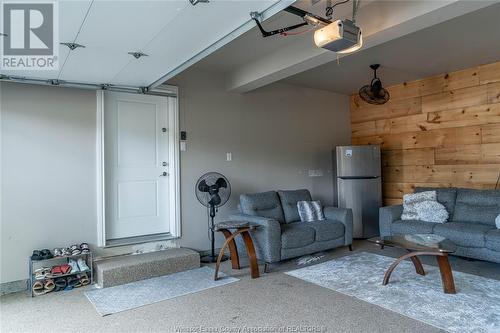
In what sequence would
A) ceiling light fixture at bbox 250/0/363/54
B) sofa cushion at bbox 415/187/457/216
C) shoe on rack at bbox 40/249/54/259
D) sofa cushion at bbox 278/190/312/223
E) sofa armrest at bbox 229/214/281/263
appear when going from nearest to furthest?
ceiling light fixture at bbox 250/0/363/54 < shoe on rack at bbox 40/249/54/259 < sofa armrest at bbox 229/214/281/263 < sofa cushion at bbox 415/187/457/216 < sofa cushion at bbox 278/190/312/223

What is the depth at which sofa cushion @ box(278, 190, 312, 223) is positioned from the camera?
14.4 ft

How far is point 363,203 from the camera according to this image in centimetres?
524

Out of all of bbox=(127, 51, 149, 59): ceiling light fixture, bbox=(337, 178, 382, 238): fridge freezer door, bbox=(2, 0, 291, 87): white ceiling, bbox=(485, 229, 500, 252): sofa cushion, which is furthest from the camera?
bbox=(337, 178, 382, 238): fridge freezer door

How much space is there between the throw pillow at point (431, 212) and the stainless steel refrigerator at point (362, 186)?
3.31ft

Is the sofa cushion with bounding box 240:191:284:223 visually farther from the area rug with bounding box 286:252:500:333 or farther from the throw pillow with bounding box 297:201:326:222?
the area rug with bounding box 286:252:500:333

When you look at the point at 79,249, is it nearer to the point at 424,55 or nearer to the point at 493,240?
the point at 493,240

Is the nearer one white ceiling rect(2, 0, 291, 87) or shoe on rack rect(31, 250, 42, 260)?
white ceiling rect(2, 0, 291, 87)

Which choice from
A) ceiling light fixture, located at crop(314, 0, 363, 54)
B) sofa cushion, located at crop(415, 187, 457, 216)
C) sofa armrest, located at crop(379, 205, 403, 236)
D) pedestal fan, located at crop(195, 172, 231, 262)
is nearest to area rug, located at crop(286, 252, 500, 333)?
sofa armrest, located at crop(379, 205, 403, 236)

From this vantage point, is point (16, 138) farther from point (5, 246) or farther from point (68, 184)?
point (5, 246)

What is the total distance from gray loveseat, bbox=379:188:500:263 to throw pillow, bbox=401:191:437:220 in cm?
7

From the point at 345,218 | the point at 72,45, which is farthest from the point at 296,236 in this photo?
the point at 72,45

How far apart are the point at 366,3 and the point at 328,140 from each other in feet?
10.6

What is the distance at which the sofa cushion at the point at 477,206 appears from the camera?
3887 millimetres

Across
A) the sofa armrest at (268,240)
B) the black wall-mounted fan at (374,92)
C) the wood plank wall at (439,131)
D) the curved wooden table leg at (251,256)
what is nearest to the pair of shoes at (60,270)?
the curved wooden table leg at (251,256)
